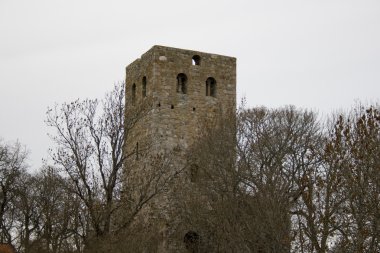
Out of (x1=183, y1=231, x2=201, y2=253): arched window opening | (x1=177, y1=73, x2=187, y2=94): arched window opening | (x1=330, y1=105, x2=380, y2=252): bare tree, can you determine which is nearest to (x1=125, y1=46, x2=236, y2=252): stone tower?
(x1=177, y1=73, x2=187, y2=94): arched window opening

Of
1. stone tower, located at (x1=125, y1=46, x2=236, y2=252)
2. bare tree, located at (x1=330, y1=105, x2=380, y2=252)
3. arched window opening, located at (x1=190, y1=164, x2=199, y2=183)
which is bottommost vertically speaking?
bare tree, located at (x1=330, y1=105, x2=380, y2=252)

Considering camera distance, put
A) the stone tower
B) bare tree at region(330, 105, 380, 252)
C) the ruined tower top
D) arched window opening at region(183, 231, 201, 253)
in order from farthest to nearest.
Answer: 1. the ruined tower top
2. the stone tower
3. arched window opening at region(183, 231, 201, 253)
4. bare tree at region(330, 105, 380, 252)

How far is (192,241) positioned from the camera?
32969 millimetres

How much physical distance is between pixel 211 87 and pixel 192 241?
7.23 meters

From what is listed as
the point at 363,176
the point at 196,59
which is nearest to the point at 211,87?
the point at 196,59

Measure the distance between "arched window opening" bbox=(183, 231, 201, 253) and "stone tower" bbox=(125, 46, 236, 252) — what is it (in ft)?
4.04

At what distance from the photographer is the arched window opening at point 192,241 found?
106 feet

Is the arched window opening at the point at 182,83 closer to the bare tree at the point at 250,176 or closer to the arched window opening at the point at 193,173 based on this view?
the bare tree at the point at 250,176

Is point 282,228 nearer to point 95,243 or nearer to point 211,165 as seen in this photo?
point 95,243

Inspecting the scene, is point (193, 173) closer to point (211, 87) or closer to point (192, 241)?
point (192, 241)

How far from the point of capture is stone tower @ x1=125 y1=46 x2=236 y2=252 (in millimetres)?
33656

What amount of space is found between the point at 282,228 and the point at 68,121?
9051 mm

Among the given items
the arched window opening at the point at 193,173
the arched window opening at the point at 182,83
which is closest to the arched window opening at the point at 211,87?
the arched window opening at the point at 182,83

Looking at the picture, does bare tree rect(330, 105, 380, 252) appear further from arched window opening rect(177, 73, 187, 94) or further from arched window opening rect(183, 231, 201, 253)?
arched window opening rect(177, 73, 187, 94)
